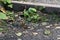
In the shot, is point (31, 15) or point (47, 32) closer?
point (47, 32)

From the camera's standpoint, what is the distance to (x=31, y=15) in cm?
357

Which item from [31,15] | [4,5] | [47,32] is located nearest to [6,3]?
[4,5]

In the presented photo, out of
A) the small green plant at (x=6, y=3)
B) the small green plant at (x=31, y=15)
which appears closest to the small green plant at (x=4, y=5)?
the small green plant at (x=6, y=3)

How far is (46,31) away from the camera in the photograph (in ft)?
10.6

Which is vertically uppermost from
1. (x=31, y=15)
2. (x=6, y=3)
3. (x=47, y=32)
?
(x=6, y=3)

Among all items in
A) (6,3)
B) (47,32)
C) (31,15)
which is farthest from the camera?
(6,3)

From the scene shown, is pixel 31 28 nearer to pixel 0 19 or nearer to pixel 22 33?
pixel 22 33

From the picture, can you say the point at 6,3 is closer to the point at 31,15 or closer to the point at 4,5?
the point at 4,5

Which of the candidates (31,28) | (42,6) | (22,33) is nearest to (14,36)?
(22,33)

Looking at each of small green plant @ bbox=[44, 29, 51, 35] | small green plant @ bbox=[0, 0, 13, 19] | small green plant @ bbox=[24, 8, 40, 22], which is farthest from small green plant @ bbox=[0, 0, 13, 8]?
small green plant @ bbox=[44, 29, 51, 35]

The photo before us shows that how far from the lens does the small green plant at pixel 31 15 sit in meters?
3.52

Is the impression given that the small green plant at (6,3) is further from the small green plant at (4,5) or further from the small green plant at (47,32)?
the small green plant at (47,32)

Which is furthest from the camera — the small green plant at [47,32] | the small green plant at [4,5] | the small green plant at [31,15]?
the small green plant at [4,5]

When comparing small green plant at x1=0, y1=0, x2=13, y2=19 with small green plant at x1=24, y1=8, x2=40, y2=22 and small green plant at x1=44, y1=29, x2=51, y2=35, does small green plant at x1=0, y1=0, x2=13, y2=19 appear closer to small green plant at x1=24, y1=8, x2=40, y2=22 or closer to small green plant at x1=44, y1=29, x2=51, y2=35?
small green plant at x1=24, y1=8, x2=40, y2=22
